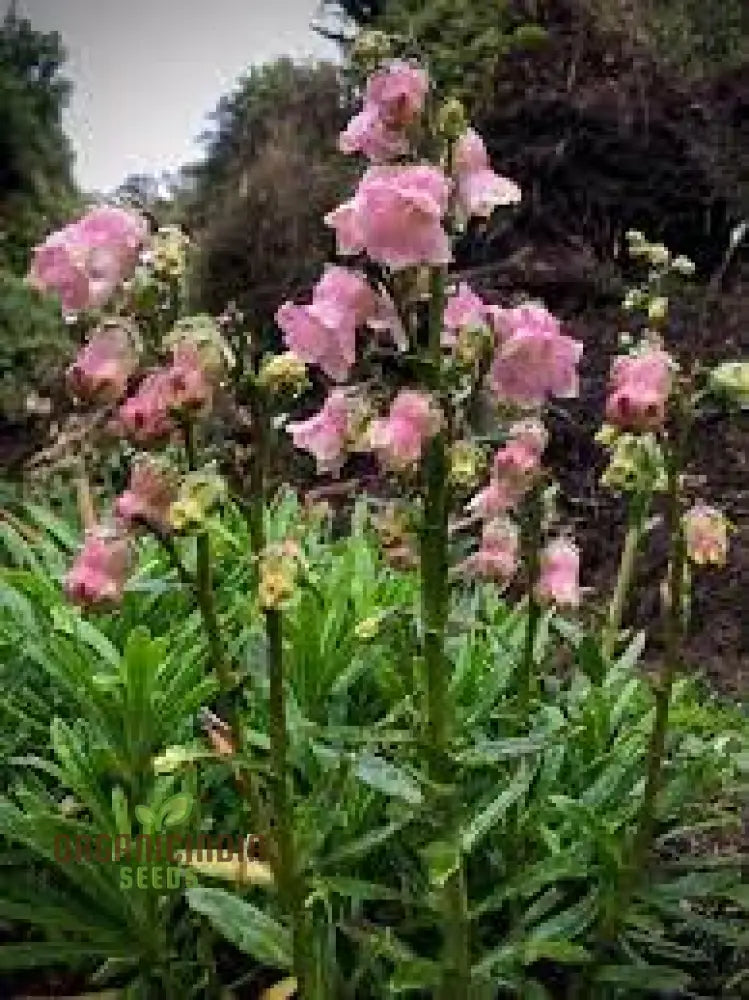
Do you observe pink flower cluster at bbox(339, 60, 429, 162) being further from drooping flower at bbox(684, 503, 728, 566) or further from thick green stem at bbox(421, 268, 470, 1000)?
drooping flower at bbox(684, 503, 728, 566)

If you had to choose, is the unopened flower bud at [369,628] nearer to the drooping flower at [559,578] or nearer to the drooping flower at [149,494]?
the drooping flower at [149,494]

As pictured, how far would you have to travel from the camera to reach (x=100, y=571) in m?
2.19

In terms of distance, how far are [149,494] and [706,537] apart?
69 cm

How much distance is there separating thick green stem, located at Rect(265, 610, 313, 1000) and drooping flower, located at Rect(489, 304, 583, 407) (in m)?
0.41

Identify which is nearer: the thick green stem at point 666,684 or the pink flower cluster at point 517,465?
the thick green stem at point 666,684

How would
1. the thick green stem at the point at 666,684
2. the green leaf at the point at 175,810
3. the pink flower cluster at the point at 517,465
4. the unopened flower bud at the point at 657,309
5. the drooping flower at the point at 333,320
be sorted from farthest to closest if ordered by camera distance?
the unopened flower bud at the point at 657,309
the green leaf at the point at 175,810
the pink flower cluster at the point at 517,465
the thick green stem at the point at 666,684
the drooping flower at the point at 333,320

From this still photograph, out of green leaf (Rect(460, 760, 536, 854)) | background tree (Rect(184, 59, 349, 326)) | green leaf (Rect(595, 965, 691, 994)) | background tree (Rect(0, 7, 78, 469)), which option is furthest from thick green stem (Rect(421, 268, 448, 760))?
background tree (Rect(0, 7, 78, 469))

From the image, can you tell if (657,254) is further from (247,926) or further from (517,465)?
(247,926)

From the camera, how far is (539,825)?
285cm

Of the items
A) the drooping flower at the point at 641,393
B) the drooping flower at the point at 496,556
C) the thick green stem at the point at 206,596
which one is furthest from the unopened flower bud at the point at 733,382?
the thick green stem at the point at 206,596

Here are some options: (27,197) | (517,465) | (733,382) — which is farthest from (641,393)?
(27,197)

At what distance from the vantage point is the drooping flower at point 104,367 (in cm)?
206

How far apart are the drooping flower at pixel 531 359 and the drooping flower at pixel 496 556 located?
423 mm

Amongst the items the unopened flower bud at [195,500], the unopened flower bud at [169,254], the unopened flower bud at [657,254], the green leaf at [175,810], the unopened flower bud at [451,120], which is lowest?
the green leaf at [175,810]
